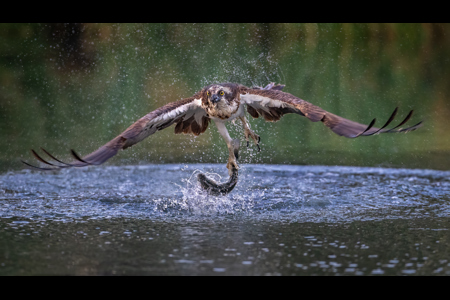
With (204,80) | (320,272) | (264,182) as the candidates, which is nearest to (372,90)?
(204,80)

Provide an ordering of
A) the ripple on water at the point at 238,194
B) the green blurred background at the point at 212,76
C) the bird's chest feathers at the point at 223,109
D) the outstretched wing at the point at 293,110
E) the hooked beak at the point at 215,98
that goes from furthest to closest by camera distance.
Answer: the green blurred background at the point at 212,76
the bird's chest feathers at the point at 223,109
the hooked beak at the point at 215,98
the ripple on water at the point at 238,194
the outstretched wing at the point at 293,110

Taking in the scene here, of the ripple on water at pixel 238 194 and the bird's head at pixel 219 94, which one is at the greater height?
the bird's head at pixel 219 94

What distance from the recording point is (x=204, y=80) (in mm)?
16391

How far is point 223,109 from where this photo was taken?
28.0ft

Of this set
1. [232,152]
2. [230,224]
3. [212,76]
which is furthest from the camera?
[212,76]

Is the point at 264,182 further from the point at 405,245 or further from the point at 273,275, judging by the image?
the point at 273,275

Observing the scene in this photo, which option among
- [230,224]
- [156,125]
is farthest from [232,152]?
[230,224]

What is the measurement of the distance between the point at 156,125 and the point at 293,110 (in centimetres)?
170

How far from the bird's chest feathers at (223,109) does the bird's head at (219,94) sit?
1.1 inches

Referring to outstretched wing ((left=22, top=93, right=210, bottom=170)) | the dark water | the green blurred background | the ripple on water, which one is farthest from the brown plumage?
the green blurred background

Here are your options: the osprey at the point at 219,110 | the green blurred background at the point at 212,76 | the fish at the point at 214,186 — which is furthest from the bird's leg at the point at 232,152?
the green blurred background at the point at 212,76

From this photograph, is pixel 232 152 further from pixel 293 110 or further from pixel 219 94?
pixel 293 110

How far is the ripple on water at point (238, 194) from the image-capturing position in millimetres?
8008

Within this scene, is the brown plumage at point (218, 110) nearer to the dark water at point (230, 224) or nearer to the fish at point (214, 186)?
the fish at point (214, 186)
